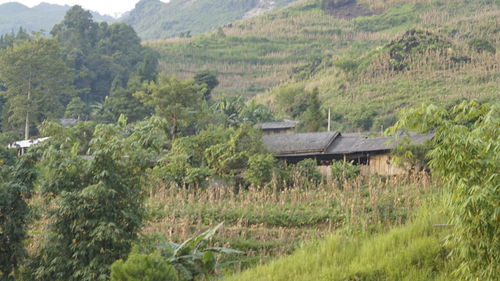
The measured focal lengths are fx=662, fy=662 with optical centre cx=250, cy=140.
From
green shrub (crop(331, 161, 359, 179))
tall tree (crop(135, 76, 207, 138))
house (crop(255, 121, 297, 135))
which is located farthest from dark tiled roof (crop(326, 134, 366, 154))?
house (crop(255, 121, 297, 135))

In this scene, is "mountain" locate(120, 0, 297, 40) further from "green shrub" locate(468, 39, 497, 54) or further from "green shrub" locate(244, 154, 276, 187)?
"green shrub" locate(244, 154, 276, 187)

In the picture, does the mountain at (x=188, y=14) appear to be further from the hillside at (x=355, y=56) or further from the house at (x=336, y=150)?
the house at (x=336, y=150)

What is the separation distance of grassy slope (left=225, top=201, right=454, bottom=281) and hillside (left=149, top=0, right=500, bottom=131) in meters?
20.6

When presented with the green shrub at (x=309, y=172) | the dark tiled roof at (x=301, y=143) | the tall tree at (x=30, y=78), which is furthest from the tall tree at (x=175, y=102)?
the tall tree at (x=30, y=78)

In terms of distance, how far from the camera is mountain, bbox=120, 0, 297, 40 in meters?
132

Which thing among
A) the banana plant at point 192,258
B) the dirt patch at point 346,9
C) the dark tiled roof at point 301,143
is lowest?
the dark tiled roof at point 301,143

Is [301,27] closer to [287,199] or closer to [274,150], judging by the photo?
[274,150]

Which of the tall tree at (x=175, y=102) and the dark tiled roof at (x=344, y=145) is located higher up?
the tall tree at (x=175, y=102)

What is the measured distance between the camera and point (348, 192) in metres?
17.5

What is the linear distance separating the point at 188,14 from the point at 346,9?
71235 mm

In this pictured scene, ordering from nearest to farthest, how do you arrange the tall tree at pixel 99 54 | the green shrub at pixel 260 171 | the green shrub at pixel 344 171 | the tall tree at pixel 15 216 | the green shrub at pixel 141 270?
the green shrub at pixel 141 270, the tall tree at pixel 15 216, the green shrub at pixel 260 171, the green shrub at pixel 344 171, the tall tree at pixel 99 54

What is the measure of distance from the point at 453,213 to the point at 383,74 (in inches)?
1398

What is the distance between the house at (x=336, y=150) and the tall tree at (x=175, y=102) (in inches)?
149

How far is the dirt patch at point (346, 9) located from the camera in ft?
254
